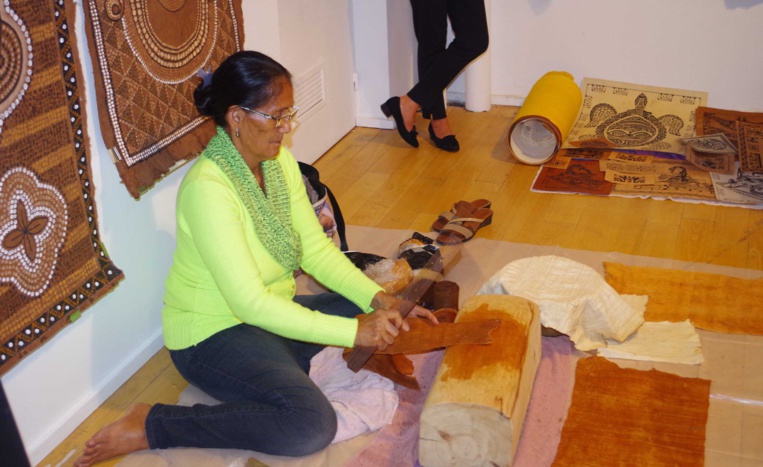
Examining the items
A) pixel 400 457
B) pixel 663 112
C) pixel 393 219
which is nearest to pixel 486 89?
pixel 663 112

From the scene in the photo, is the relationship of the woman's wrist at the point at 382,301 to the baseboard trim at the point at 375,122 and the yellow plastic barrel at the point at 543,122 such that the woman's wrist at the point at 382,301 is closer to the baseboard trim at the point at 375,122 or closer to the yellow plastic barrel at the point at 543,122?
the yellow plastic barrel at the point at 543,122

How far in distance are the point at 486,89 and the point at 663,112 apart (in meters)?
0.92

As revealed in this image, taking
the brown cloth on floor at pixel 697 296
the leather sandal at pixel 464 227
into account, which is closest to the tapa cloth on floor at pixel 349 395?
the leather sandal at pixel 464 227

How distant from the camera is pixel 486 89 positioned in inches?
173

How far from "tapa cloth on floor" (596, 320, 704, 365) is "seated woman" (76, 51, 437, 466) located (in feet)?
1.96

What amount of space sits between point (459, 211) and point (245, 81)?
1449mm

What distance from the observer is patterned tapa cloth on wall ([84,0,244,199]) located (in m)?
2.06

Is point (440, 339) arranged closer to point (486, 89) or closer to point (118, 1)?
point (118, 1)

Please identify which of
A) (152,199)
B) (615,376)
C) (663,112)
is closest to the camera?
(615,376)

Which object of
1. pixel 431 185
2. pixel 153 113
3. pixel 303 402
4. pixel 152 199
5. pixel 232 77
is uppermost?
pixel 232 77

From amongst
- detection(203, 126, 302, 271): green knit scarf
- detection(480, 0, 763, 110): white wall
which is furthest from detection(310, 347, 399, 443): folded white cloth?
detection(480, 0, 763, 110): white wall

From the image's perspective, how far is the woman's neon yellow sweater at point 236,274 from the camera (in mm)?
1881

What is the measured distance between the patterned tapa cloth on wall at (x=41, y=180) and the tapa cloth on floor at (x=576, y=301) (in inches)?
47.1

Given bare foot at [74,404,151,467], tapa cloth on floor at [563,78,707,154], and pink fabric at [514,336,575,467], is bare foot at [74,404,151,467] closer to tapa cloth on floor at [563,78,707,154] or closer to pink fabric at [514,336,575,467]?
pink fabric at [514,336,575,467]
